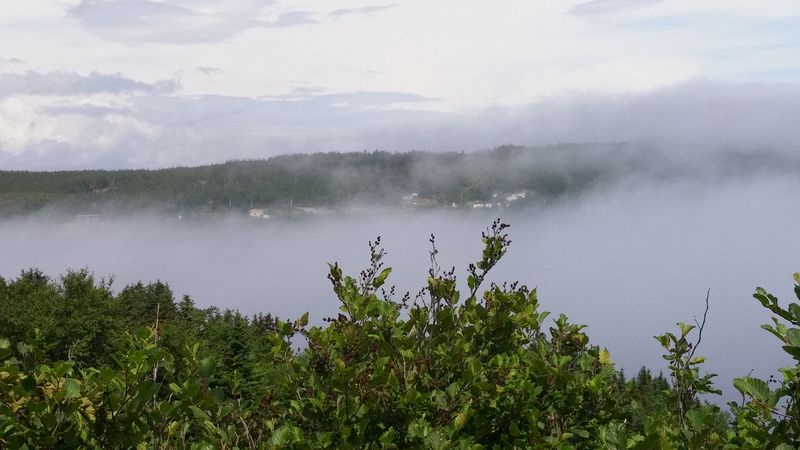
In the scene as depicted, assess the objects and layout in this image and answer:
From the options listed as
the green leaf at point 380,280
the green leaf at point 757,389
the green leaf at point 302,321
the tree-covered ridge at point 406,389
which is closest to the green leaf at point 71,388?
the tree-covered ridge at point 406,389

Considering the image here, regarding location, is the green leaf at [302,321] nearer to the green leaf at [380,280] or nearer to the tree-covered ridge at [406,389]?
the tree-covered ridge at [406,389]

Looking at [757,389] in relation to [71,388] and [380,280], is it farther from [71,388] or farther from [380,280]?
[71,388]

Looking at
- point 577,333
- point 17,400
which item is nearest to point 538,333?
point 577,333

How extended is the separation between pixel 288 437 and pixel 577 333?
115 inches

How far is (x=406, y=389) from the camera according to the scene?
210 inches

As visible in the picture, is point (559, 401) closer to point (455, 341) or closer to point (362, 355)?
point (455, 341)

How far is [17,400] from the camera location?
13.1ft

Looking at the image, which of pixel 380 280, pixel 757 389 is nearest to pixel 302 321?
Answer: pixel 380 280

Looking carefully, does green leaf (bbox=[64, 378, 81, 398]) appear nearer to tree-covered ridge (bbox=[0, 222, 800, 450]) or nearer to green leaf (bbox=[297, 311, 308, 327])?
tree-covered ridge (bbox=[0, 222, 800, 450])

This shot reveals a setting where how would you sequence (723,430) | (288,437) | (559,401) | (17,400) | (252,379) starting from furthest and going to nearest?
(252,379) → (559,401) → (723,430) → (288,437) → (17,400)

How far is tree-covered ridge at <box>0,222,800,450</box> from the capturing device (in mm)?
4031

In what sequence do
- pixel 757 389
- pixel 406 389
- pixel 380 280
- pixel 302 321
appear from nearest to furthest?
pixel 757 389, pixel 406 389, pixel 302 321, pixel 380 280

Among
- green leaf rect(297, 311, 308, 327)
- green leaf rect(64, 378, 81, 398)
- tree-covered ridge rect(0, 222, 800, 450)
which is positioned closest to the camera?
green leaf rect(64, 378, 81, 398)

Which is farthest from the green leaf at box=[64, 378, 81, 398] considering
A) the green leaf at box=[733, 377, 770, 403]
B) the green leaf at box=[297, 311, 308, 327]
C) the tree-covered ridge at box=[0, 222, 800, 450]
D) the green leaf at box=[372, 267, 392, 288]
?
the green leaf at box=[733, 377, 770, 403]
